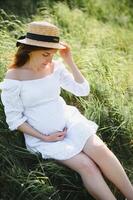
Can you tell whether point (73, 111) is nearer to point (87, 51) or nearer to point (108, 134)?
point (108, 134)

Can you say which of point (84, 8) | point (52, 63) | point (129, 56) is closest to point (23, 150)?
point (52, 63)

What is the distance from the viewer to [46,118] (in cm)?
469

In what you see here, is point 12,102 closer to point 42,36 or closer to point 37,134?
point 37,134

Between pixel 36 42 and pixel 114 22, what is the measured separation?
176 inches

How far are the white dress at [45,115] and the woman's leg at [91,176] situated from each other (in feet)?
0.21

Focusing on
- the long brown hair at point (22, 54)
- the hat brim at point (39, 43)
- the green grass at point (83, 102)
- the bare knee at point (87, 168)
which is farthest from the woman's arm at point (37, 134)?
the hat brim at point (39, 43)

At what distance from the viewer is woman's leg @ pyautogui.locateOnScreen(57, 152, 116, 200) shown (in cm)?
442

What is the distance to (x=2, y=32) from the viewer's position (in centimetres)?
646

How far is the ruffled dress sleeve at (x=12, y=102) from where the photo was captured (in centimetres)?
454

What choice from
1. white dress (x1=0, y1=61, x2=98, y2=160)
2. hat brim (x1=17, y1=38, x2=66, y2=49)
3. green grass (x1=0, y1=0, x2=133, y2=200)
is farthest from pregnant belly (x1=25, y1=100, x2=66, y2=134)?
hat brim (x1=17, y1=38, x2=66, y2=49)

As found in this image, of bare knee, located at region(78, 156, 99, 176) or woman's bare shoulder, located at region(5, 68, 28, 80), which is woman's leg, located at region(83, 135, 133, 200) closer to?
bare knee, located at region(78, 156, 99, 176)

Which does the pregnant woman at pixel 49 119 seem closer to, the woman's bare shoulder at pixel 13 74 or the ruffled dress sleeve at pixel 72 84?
the woman's bare shoulder at pixel 13 74

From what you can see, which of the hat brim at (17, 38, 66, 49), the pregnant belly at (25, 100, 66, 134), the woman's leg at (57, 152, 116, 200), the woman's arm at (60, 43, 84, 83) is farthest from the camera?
the woman's arm at (60, 43, 84, 83)

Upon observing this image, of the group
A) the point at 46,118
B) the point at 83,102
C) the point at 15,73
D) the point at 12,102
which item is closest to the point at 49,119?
the point at 46,118
